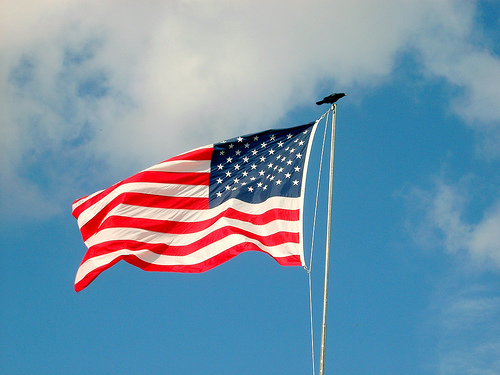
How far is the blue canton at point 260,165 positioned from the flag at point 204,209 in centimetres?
3

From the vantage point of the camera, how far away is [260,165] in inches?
828

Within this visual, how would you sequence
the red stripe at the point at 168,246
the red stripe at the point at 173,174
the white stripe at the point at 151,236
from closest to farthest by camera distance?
1. the red stripe at the point at 168,246
2. the white stripe at the point at 151,236
3. the red stripe at the point at 173,174

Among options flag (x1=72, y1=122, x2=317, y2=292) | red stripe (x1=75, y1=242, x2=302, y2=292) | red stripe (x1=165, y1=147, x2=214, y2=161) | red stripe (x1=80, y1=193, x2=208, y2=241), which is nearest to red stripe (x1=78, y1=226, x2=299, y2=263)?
flag (x1=72, y1=122, x2=317, y2=292)

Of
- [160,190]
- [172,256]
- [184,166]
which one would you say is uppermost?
[184,166]

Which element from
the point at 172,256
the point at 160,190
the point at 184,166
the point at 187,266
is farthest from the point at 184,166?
the point at 187,266

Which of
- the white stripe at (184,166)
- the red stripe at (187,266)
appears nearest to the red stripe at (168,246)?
the red stripe at (187,266)

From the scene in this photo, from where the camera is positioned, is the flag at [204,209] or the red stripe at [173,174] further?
the red stripe at [173,174]

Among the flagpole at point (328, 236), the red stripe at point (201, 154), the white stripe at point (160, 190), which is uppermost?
the red stripe at point (201, 154)

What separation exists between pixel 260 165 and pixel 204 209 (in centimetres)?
226

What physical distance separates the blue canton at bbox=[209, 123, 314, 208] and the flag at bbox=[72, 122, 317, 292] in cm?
3

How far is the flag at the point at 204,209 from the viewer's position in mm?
19688

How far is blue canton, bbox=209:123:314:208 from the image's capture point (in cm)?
2027

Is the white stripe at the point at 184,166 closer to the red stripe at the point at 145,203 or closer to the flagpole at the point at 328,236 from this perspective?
the red stripe at the point at 145,203

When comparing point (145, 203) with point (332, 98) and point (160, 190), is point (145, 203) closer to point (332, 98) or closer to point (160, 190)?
point (160, 190)
